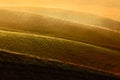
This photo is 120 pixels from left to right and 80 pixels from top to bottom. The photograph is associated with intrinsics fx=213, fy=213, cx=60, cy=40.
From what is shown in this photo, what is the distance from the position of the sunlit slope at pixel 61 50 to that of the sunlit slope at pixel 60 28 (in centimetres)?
4

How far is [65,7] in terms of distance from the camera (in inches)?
38.3

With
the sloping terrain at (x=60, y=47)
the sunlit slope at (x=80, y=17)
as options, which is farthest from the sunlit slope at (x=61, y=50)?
the sunlit slope at (x=80, y=17)

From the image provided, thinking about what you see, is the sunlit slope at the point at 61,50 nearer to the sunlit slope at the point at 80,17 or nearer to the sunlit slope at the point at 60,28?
the sunlit slope at the point at 60,28

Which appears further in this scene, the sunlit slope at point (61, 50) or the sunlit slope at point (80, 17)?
the sunlit slope at point (80, 17)

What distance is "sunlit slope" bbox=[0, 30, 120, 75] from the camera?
0.62 m

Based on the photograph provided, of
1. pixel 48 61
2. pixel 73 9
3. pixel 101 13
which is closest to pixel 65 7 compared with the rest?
pixel 73 9

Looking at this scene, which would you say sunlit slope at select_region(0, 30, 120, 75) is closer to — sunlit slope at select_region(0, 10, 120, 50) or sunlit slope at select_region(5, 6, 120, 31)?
sunlit slope at select_region(0, 10, 120, 50)

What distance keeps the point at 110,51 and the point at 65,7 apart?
380mm

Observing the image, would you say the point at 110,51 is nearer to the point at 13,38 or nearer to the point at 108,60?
the point at 108,60

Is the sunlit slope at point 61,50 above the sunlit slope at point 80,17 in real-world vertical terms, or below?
below

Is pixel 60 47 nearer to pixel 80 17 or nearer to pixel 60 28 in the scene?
pixel 60 28

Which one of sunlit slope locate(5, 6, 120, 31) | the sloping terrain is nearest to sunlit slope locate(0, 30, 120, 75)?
the sloping terrain

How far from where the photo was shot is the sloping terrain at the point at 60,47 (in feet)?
1.99

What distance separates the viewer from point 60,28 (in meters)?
0.71
